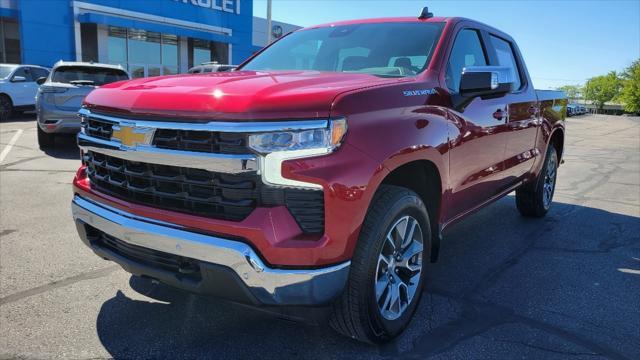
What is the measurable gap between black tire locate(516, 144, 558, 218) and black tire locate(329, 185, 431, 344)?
3.40 meters

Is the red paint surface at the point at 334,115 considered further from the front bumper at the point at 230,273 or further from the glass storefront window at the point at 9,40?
the glass storefront window at the point at 9,40

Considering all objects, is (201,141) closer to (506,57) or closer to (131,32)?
(506,57)

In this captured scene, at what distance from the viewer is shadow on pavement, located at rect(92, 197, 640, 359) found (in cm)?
289

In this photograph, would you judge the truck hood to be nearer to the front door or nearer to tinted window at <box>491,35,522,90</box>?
the front door

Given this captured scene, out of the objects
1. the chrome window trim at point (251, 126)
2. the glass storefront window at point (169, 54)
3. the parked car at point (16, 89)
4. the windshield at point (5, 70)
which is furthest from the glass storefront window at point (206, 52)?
the chrome window trim at point (251, 126)

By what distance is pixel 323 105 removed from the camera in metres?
2.41

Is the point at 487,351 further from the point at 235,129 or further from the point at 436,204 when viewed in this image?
the point at 235,129

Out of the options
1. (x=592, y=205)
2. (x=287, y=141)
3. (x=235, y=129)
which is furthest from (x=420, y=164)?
(x=592, y=205)

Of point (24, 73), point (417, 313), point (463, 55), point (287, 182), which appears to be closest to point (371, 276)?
point (287, 182)

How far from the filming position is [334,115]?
240 cm

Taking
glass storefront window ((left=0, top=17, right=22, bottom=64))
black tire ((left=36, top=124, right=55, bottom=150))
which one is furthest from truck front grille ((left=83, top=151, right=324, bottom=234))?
glass storefront window ((left=0, top=17, right=22, bottom=64))

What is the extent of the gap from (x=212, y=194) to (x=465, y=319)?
6.17ft

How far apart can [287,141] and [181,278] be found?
2.77 ft

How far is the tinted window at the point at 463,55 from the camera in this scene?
3.63 metres
